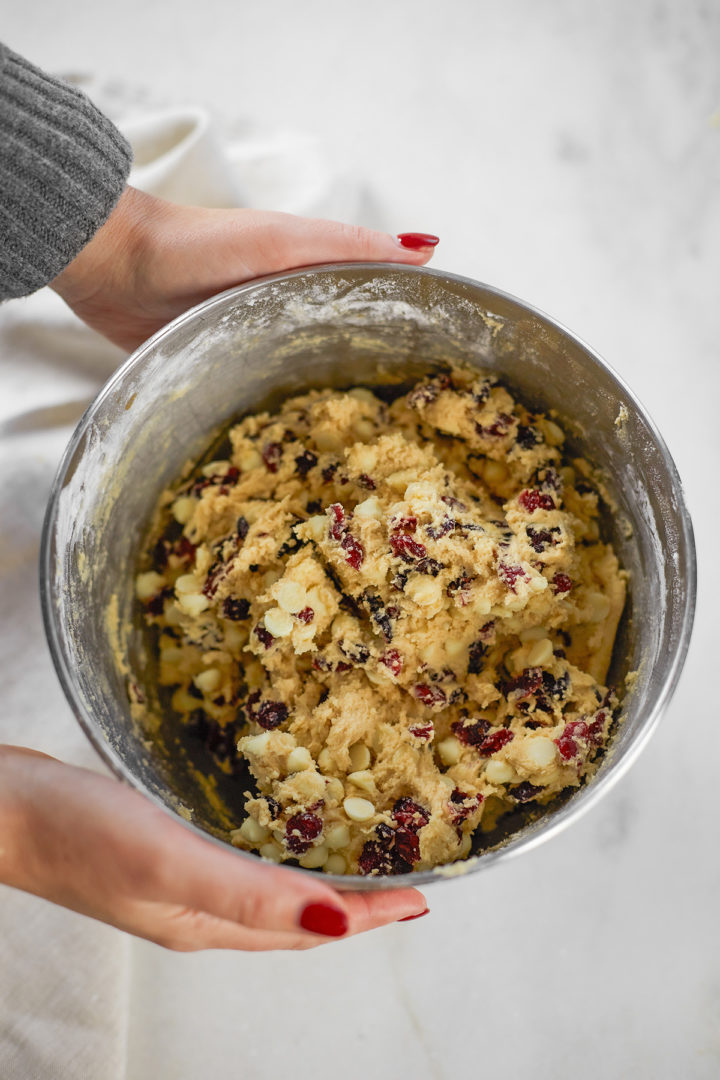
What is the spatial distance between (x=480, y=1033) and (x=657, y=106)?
2828 mm

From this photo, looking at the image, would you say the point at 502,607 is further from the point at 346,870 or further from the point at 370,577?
the point at 346,870

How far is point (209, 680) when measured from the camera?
5.81 feet

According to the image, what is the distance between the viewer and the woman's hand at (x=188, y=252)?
5.58 ft

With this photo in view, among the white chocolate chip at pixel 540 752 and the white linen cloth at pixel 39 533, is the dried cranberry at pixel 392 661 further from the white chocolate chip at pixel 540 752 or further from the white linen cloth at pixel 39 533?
the white linen cloth at pixel 39 533

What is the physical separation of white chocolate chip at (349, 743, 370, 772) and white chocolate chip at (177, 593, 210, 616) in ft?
1.46

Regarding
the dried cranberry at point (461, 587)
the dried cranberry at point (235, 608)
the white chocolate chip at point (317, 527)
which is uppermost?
the dried cranberry at point (461, 587)

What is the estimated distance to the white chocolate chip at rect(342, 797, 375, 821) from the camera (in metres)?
1.48

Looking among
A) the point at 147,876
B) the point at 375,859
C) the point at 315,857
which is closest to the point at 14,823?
the point at 147,876

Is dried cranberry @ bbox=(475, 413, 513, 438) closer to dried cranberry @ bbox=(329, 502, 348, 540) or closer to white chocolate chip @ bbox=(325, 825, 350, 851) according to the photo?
dried cranberry @ bbox=(329, 502, 348, 540)

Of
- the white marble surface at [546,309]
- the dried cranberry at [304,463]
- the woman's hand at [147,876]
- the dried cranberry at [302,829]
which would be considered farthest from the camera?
the white marble surface at [546,309]

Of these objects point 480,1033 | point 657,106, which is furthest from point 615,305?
point 480,1033

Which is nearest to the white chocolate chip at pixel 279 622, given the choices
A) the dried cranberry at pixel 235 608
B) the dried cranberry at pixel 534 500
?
the dried cranberry at pixel 235 608

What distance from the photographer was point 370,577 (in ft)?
5.20

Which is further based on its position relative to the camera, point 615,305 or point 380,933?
point 615,305
